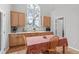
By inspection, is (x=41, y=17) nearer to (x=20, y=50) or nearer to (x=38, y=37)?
(x=38, y=37)

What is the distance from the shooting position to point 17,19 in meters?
2.34

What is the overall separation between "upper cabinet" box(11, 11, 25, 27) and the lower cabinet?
A: 24 cm

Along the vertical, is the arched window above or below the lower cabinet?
above

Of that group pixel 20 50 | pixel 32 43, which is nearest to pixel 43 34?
pixel 32 43

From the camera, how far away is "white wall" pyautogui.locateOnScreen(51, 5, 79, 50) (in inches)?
86.8

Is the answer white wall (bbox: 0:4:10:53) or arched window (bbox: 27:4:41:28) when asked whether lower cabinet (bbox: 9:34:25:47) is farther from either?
arched window (bbox: 27:4:41:28)

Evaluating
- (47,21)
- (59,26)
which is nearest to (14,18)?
(47,21)

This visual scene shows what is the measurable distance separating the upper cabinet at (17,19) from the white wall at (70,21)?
62 cm

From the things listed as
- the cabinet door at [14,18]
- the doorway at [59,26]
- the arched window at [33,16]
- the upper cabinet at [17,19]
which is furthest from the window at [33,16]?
the doorway at [59,26]

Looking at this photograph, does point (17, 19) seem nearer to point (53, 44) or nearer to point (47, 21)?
point (47, 21)

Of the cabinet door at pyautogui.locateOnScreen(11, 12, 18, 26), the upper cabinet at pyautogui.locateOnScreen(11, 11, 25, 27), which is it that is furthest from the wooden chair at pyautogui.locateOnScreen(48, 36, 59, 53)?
the cabinet door at pyautogui.locateOnScreen(11, 12, 18, 26)

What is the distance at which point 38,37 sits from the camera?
2.26 meters

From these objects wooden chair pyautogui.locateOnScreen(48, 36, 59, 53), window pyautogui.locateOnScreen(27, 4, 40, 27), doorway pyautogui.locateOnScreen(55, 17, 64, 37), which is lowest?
wooden chair pyautogui.locateOnScreen(48, 36, 59, 53)

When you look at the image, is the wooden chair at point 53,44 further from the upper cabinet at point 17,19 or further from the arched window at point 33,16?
the upper cabinet at point 17,19
